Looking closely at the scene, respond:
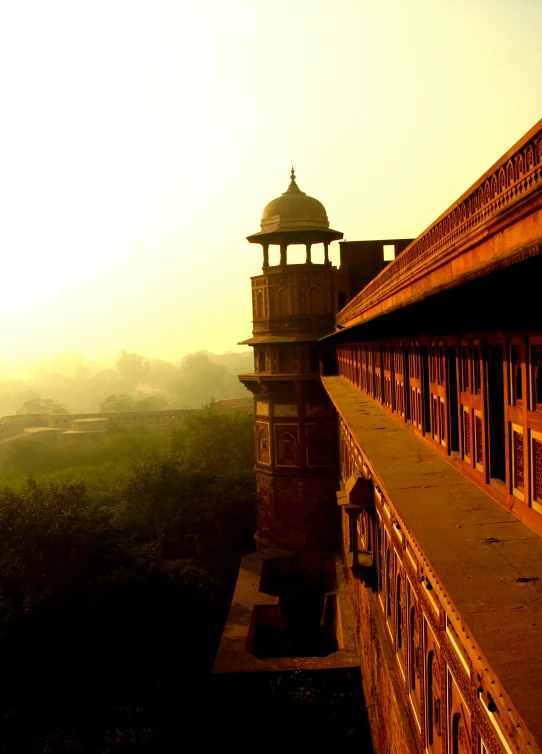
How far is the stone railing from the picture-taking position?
356cm

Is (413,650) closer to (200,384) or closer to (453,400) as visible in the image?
(453,400)

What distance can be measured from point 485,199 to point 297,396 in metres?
16.7

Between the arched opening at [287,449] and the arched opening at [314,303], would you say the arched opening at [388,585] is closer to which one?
the arched opening at [287,449]

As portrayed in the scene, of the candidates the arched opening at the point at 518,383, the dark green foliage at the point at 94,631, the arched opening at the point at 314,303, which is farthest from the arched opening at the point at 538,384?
the arched opening at the point at 314,303

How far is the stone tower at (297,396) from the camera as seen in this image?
20.8 metres

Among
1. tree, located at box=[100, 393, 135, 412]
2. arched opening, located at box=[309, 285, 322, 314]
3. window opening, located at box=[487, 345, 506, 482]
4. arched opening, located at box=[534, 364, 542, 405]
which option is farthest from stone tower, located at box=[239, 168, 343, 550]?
tree, located at box=[100, 393, 135, 412]

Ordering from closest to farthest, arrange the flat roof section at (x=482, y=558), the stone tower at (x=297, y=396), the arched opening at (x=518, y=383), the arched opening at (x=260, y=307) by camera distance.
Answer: the flat roof section at (x=482, y=558) < the arched opening at (x=518, y=383) < the stone tower at (x=297, y=396) < the arched opening at (x=260, y=307)

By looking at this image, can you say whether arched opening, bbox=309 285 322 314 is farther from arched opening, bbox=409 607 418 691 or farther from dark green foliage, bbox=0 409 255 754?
arched opening, bbox=409 607 418 691

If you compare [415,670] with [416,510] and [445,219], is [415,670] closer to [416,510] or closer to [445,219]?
[416,510]

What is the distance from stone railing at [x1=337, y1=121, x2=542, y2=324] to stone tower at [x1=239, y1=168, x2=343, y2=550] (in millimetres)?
13372

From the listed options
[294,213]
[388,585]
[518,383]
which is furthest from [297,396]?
[518,383]

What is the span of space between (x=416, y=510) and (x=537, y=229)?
192 centimetres

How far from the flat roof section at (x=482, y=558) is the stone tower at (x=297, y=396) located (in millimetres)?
14702

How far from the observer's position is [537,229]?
11.5 feet
